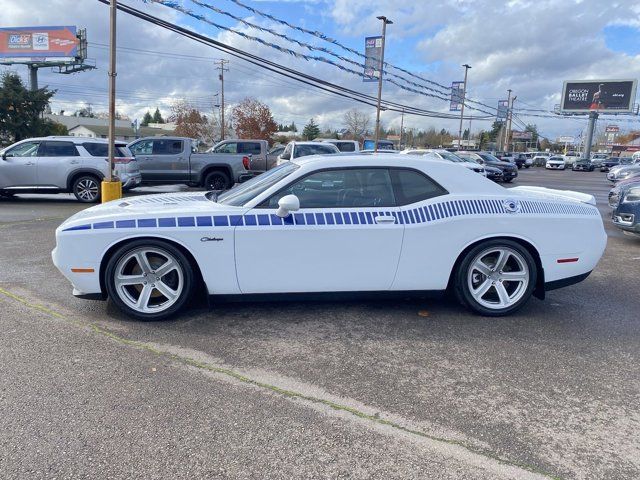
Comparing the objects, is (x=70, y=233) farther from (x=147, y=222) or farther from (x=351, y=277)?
(x=351, y=277)

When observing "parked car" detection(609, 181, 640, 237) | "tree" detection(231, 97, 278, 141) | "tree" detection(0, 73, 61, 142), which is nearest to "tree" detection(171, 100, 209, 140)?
"tree" detection(231, 97, 278, 141)

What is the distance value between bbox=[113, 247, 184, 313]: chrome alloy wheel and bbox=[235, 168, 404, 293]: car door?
1.99 ft

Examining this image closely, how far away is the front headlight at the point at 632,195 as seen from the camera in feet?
25.1

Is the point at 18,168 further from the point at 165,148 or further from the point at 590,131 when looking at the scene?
the point at 590,131

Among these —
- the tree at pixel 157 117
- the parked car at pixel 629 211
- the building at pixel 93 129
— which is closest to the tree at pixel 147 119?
the tree at pixel 157 117

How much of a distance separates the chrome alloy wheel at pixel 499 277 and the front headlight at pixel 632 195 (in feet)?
15.2

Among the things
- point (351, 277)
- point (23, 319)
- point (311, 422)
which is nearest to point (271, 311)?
point (351, 277)

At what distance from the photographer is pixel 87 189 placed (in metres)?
12.3

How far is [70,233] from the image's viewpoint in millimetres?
3975

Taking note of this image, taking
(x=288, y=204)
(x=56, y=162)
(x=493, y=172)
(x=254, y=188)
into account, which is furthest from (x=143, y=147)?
(x=493, y=172)

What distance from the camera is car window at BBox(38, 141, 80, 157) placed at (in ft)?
39.6

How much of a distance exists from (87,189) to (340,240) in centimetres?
1047

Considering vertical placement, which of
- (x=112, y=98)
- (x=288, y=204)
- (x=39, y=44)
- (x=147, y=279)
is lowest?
(x=147, y=279)

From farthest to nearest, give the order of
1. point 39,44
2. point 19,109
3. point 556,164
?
point 556,164 → point 39,44 → point 19,109
